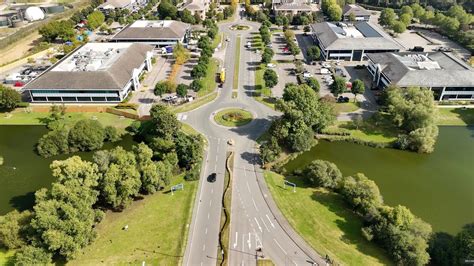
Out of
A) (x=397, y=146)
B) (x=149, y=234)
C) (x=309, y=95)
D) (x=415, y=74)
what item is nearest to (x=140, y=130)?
(x=149, y=234)

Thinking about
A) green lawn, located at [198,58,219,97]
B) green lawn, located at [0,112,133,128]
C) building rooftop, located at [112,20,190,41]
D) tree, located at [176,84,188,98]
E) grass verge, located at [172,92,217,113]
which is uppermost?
building rooftop, located at [112,20,190,41]

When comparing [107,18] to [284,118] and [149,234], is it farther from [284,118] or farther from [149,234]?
[149,234]

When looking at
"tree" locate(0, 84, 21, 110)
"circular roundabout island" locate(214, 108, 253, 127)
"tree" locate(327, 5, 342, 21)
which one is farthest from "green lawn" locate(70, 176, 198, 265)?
"tree" locate(327, 5, 342, 21)

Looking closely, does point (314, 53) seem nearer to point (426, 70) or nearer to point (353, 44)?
point (353, 44)

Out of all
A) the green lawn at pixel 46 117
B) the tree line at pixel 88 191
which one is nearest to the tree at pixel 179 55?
the green lawn at pixel 46 117

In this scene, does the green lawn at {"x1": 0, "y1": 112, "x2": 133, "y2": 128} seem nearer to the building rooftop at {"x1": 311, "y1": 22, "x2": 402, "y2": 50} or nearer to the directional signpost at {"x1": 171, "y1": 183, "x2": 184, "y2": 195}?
the directional signpost at {"x1": 171, "y1": 183, "x2": 184, "y2": 195}

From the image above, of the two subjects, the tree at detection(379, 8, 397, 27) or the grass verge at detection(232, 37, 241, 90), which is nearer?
the grass verge at detection(232, 37, 241, 90)

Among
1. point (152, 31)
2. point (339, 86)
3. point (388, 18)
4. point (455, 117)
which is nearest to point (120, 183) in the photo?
point (339, 86)
